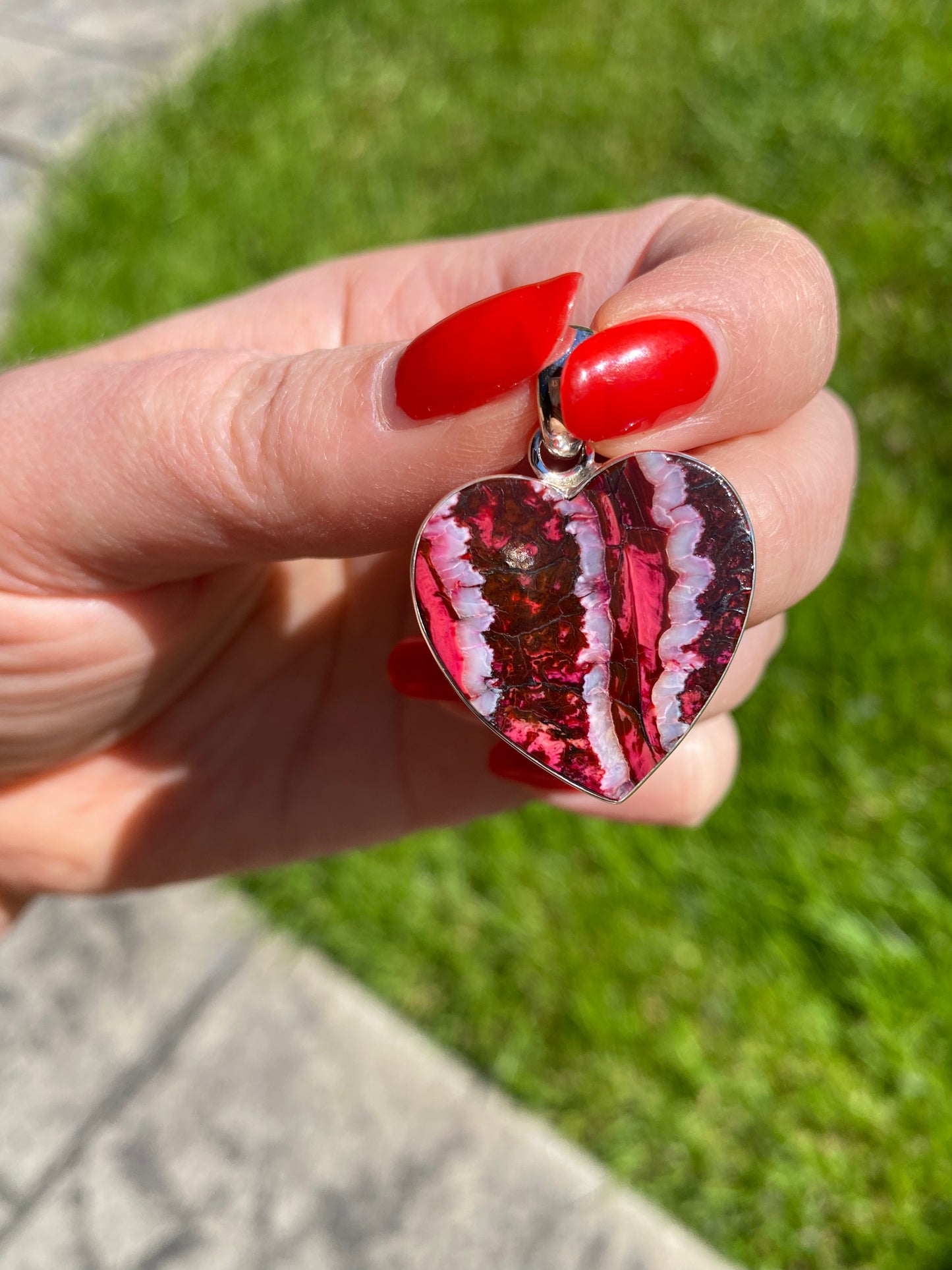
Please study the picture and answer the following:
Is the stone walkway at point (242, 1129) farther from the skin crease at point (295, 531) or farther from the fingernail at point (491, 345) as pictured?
the fingernail at point (491, 345)

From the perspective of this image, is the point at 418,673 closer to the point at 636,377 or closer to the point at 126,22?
the point at 636,377

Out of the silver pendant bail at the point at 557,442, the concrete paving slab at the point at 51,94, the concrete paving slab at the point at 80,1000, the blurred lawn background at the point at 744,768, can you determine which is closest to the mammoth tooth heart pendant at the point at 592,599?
the silver pendant bail at the point at 557,442

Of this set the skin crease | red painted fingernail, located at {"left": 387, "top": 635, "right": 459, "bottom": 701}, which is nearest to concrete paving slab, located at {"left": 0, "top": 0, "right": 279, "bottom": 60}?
the skin crease

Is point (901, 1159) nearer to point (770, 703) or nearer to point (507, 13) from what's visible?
point (770, 703)

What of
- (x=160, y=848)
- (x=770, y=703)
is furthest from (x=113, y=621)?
(x=770, y=703)

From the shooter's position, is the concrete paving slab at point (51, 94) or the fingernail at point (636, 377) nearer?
the fingernail at point (636, 377)

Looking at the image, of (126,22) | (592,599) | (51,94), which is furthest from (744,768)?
(126,22)

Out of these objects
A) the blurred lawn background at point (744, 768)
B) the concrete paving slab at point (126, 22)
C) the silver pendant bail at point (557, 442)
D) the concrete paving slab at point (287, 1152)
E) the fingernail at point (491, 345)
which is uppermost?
the fingernail at point (491, 345)
